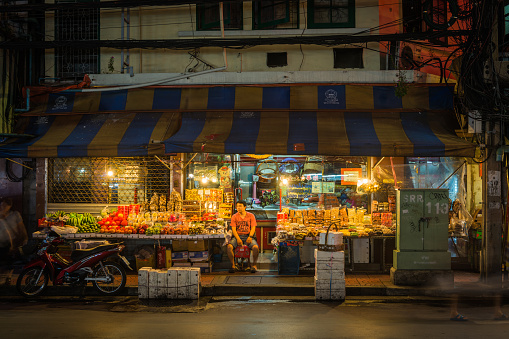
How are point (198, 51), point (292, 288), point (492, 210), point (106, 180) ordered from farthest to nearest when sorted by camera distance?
point (106, 180) → point (198, 51) → point (492, 210) → point (292, 288)

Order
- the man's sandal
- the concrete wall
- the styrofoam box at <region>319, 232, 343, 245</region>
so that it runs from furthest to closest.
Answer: the concrete wall < the styrofoam box at <region>319, 232, 343, 245</region> < the man's sandal

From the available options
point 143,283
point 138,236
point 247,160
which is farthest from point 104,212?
point 247,160

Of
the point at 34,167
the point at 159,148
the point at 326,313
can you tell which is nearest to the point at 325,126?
the point at 159,148

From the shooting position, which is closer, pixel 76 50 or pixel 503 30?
pixel 503 30

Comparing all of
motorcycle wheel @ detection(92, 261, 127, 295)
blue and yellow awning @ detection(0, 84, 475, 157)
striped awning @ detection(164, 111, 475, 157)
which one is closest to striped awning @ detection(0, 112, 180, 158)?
blue and yellow awning @ detection(0, 84, 475, 157)

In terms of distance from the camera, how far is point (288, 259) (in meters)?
11.5

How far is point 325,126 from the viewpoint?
38.2ft

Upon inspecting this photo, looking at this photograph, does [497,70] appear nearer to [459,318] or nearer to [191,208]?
[459,318]

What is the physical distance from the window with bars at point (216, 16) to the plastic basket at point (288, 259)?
21.8 ft

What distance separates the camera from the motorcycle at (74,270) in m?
9.84

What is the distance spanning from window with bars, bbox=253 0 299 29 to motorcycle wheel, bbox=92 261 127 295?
779 centimetres

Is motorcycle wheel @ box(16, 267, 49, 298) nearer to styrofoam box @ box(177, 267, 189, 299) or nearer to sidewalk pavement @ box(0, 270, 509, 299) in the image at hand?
sidewalk pavement @ box(0, 270, 509, 299)

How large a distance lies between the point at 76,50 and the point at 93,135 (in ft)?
11.2

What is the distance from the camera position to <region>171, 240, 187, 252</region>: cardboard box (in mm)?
11836
